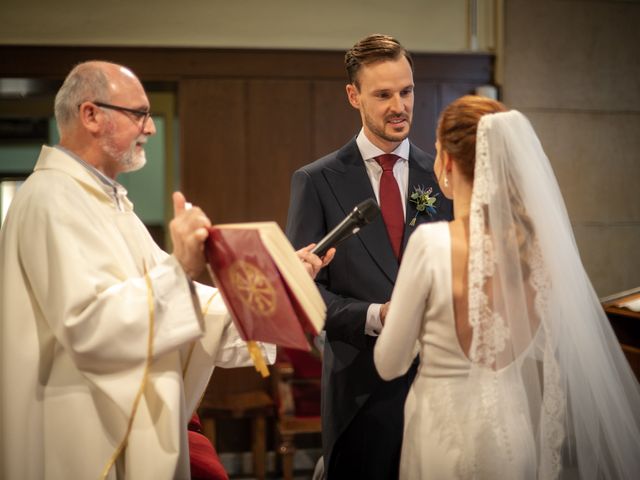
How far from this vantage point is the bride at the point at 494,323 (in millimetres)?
1990

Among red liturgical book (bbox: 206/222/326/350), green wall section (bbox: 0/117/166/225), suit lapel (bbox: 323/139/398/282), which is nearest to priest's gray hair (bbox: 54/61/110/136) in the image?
red liturgical book (bbox: 206/222/326/350)

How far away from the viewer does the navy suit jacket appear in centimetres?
260

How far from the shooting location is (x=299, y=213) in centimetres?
275

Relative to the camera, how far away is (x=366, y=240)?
8.61 ft

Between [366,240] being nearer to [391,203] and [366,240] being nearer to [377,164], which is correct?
[391,203]

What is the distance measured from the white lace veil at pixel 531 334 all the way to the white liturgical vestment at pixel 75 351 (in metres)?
0.81

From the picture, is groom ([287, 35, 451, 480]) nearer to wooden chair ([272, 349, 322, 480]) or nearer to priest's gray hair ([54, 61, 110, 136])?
priest's gray hair ([54, 61, 110, 136])

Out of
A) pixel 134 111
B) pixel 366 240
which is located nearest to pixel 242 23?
pixel 366 240

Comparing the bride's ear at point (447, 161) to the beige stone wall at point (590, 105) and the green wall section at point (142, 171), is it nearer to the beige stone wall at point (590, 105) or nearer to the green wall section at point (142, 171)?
the beige stone wall at point (590, 105)

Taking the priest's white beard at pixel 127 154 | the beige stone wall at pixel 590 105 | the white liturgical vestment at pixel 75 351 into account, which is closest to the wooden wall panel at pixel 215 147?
the beige stone wall at pixel 590 105

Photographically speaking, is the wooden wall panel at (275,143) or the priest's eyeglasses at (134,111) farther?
the wooden wall panel at (275,143)

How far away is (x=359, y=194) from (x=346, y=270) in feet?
0.93

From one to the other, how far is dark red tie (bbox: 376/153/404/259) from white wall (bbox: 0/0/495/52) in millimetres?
2898

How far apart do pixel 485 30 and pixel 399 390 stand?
3.81 meters
